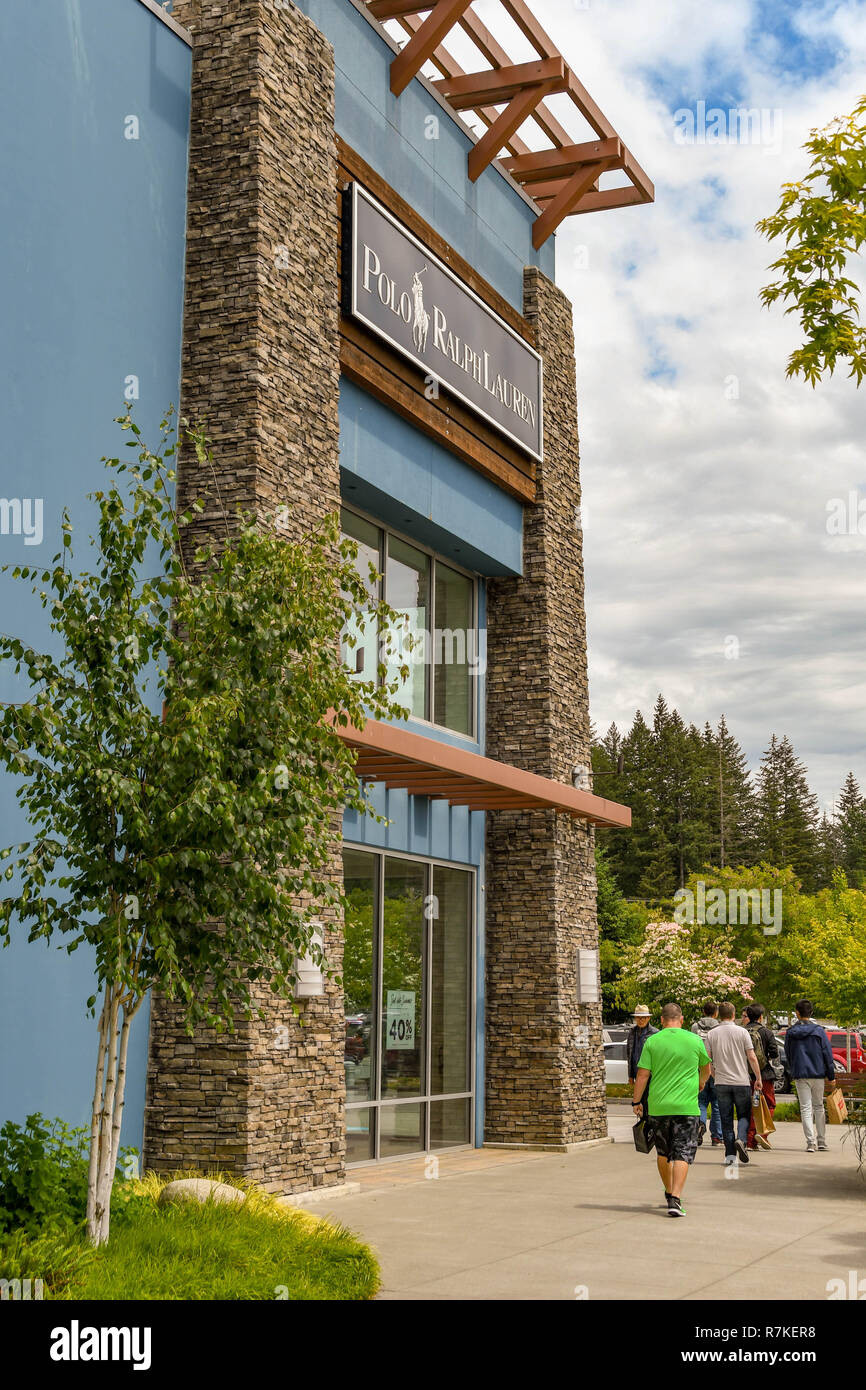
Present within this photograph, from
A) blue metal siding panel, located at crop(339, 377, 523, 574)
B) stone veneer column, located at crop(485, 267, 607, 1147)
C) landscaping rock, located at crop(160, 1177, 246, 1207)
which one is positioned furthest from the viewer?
stone veneer column, located at crop(485, 267, 607, 1147)

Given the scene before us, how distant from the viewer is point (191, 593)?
8.46 m

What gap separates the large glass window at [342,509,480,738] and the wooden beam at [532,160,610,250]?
5718mm

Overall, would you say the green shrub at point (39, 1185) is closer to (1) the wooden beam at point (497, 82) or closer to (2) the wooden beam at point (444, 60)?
(2) the wooden beam at point (444, 60)

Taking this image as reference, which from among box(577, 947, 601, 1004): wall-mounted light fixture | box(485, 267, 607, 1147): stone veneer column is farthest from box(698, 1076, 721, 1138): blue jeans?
box(577, 947, 601, 1004): wall-mounted light fixture

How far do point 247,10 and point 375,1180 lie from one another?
11.8 m

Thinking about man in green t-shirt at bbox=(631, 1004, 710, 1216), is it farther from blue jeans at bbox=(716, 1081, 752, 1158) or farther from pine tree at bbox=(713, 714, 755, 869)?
pine tree at bbox=(713, 714, 755, 869)

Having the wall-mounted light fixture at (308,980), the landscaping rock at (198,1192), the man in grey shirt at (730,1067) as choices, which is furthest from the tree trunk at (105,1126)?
the man in grey shirt at (730,1067)

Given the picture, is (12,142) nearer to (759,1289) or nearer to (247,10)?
(247,10)

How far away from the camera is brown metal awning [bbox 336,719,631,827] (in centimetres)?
1335

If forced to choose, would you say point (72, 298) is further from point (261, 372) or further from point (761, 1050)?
point (761, 1050)

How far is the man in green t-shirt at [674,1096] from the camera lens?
1167 cm

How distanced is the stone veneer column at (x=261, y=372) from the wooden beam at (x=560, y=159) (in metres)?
6.86

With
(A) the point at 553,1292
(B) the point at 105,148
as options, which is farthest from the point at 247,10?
(A) the point at 553,1292

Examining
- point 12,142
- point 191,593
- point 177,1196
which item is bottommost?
point 177,1196
